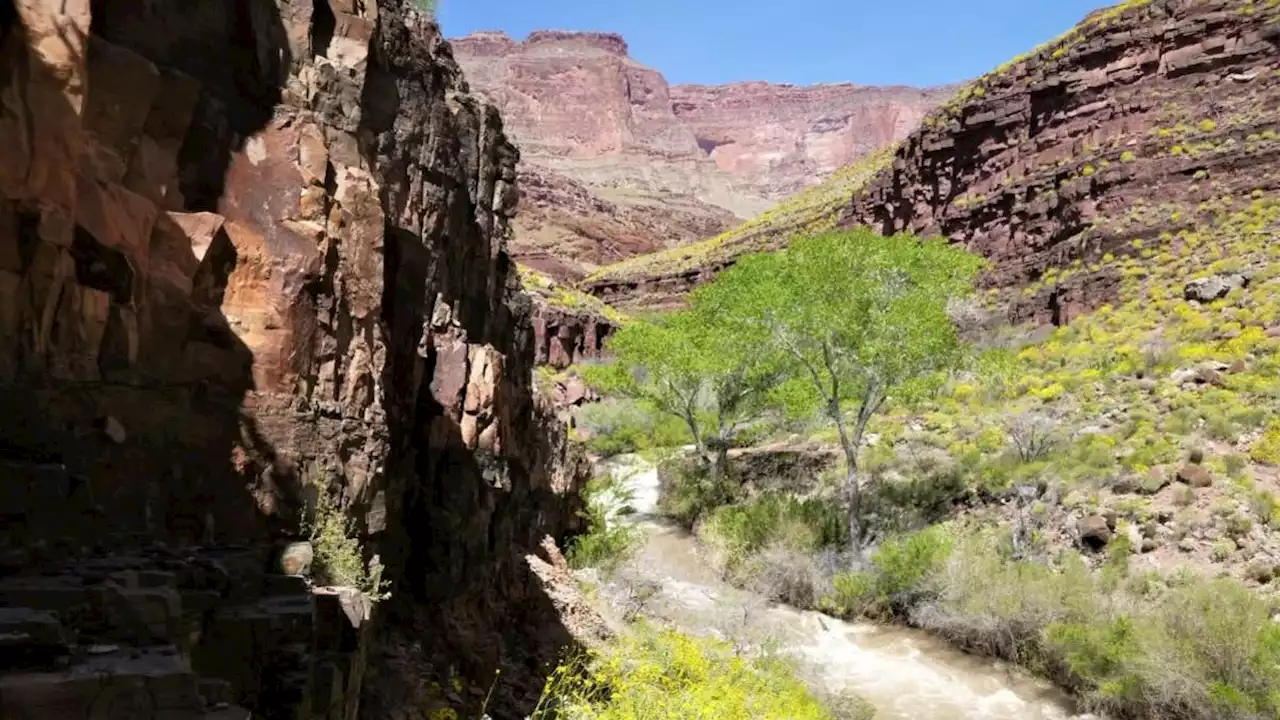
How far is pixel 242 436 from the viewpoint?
537 centimetres

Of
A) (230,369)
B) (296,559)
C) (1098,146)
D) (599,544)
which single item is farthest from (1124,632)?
(1098,146)

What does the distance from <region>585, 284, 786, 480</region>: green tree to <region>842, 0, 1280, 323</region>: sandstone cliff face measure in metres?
14.1

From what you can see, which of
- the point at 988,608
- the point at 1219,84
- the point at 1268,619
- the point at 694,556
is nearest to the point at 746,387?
the point at 694,556

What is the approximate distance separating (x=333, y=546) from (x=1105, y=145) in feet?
125

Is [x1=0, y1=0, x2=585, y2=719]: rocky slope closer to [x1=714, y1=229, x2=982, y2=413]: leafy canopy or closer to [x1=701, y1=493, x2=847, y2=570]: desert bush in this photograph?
[x1=701, y1=493, x2=847, y2=570]: desert bush

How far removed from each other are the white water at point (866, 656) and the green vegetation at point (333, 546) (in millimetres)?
8030

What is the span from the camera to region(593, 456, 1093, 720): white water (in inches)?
464

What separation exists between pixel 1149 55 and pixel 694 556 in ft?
102

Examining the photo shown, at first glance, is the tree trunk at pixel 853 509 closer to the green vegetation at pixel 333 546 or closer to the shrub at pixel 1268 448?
the shrub at pixel 1268 448

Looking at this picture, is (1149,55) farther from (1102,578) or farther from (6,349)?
(6,349)

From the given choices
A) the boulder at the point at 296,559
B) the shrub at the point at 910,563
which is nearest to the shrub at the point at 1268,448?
the shrub at the point at 910,563

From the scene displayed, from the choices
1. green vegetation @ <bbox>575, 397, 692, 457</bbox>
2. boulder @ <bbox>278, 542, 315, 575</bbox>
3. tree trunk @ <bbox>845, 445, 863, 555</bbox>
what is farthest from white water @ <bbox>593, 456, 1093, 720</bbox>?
green vegetation @ <bbox>575, 397, 692, 457</bbox>

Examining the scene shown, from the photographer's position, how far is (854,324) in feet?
58.6

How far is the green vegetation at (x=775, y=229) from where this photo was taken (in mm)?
57969
